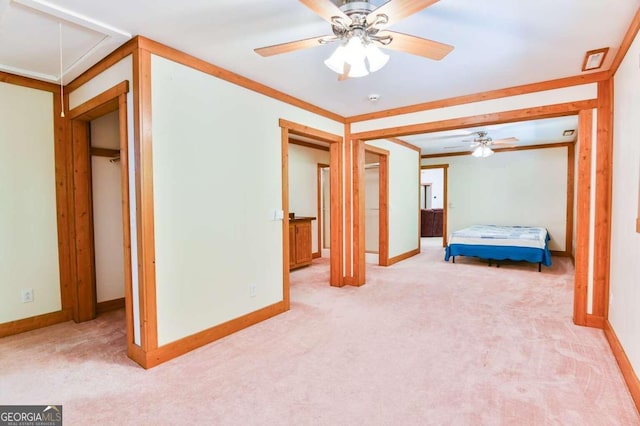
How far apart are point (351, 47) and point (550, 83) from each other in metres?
2.51

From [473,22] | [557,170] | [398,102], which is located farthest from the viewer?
[557,170]

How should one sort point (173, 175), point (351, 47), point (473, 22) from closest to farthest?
point (351, 47), point (473, 22), point (173, 175)

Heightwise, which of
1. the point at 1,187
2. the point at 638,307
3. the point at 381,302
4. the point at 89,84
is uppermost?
the point at 89,84

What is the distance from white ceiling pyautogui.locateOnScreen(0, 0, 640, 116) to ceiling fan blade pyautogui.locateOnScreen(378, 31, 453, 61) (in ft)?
0.78

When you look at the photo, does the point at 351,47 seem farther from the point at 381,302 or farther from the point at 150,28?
the point at 381,302

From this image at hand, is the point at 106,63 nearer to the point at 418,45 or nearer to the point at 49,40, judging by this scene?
the point at 49,40

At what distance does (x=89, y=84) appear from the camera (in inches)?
116

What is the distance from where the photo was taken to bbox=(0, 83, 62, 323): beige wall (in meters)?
3.01

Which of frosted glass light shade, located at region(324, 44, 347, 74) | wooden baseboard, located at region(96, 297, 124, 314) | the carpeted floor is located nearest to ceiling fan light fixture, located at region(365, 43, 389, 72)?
frosted glass light shade, located at region(324, 44, 347, 74)

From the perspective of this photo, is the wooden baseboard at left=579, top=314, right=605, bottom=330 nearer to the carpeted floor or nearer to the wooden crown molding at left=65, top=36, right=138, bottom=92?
the carpeted floor

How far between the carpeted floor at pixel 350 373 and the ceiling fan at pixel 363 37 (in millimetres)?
2072

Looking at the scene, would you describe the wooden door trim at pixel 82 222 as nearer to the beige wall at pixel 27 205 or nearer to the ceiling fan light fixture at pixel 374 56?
the beige wall at pixel 27 205

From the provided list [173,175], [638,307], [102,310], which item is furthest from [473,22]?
[102,310]

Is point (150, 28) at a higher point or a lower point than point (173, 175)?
higher
